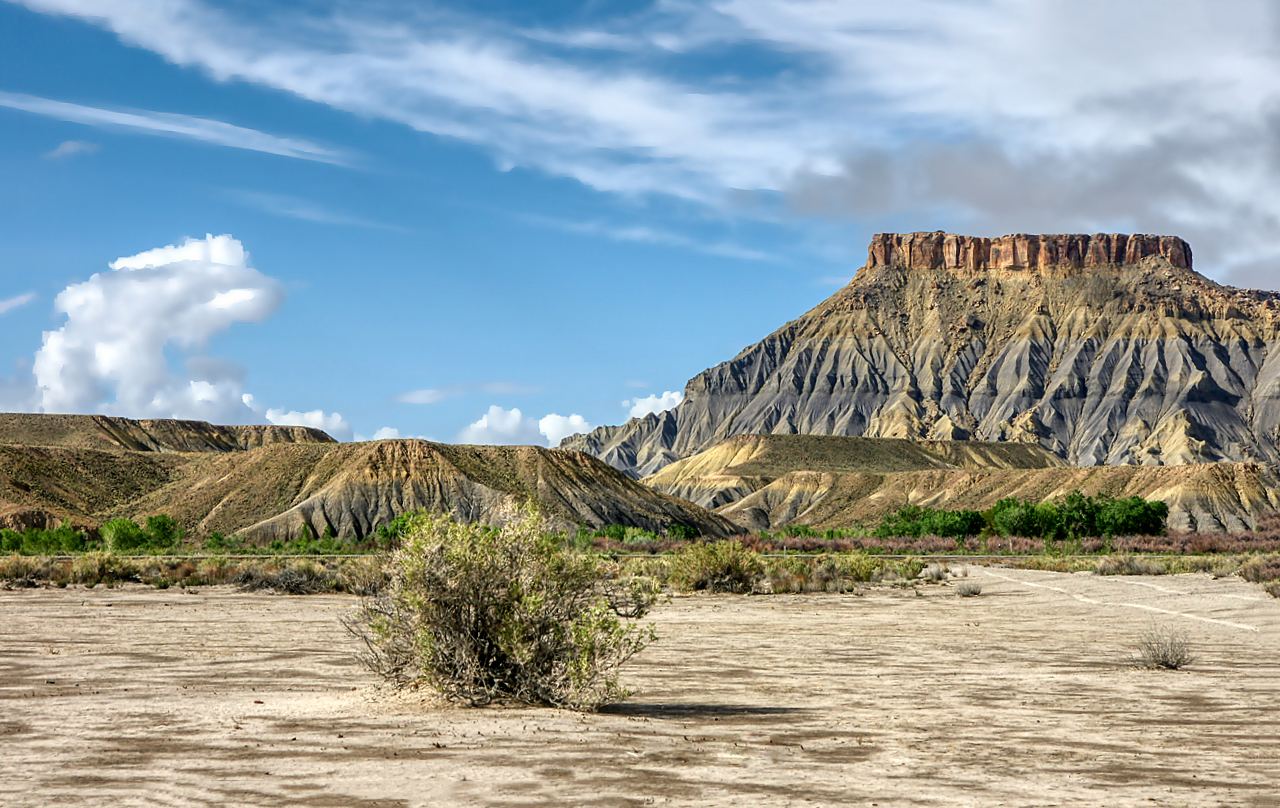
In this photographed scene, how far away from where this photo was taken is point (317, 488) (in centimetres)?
8681

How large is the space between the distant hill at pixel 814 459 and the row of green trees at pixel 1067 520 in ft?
163

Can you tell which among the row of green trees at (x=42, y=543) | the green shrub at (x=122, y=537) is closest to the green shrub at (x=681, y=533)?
the green shrub at (x=122, y=537)

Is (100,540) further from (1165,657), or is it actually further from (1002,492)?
(1002,492)

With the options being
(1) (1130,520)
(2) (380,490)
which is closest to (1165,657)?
(1) (1130,520)

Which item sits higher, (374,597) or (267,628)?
(374,597)

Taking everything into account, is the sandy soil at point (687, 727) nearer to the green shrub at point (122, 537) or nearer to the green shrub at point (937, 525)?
the green shrub at point (122, 537)

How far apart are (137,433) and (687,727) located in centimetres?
13904

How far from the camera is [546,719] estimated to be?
39.7 ft

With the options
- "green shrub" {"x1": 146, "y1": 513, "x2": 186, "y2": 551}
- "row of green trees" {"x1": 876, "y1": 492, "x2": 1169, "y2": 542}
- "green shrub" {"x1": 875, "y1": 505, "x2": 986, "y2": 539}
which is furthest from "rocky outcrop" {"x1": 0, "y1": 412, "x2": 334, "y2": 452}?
"row of green trees" {"x1": 876, "y1": 492, "x2": 1169, "y2": 542}

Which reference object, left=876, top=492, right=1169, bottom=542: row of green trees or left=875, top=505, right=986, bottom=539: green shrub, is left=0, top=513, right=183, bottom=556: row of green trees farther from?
left=876, top=492, right=1169, bottom=542: row of green trees

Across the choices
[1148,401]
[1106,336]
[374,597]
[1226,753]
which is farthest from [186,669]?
[1106,336]

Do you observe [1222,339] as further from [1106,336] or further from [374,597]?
[374,597]

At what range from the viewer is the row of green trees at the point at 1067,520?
8050cm

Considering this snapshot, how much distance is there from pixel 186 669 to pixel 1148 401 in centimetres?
18320
